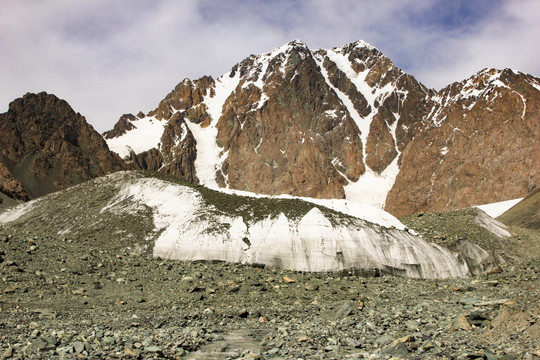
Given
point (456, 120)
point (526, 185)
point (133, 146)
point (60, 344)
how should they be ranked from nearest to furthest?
point (60, 344), point (526, 185), point (456, 120), point (133, 146)

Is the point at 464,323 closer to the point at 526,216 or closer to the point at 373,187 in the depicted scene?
the point at 526,216

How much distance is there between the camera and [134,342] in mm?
12922

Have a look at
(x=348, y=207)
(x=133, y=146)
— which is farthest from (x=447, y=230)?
(x=133, y=146)

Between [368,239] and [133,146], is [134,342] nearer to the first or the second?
[368,239]

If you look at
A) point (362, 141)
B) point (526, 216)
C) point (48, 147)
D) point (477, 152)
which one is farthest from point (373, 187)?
point (48, 147)

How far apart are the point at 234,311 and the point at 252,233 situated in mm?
8547

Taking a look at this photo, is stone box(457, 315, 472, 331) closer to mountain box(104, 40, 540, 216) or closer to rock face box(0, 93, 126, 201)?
rock face box(0, 93, 126, 201)

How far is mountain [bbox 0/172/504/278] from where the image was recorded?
79.9ft

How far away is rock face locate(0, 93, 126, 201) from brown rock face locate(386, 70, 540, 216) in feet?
282

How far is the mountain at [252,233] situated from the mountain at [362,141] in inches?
4179

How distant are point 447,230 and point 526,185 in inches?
3886

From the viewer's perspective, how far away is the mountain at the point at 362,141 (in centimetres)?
12962

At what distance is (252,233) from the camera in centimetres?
2559

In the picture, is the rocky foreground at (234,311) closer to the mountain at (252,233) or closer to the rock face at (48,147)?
the mountain at (252,233)
